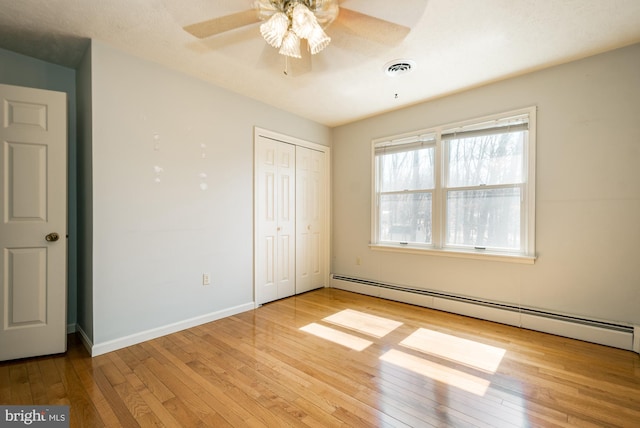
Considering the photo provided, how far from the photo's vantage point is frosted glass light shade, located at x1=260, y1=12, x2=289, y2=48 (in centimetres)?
189

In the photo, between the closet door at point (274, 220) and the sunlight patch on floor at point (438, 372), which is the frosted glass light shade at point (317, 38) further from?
the sunlight patch on floor at point (438, 372)

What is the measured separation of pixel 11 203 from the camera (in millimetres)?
2270

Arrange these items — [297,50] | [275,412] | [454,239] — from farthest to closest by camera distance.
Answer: [454,239] → [297,50] → [275,412]

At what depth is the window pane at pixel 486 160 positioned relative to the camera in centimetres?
308

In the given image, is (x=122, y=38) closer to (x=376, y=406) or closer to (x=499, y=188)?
(x=376, y=406)

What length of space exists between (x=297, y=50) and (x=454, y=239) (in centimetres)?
271

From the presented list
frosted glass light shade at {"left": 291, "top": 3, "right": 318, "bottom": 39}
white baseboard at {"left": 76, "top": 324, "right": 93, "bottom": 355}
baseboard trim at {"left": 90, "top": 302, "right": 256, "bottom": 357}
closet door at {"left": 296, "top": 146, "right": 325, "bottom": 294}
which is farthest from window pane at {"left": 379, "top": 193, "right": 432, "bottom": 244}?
white baseboard at {"left": 76, "top": 324, "right": 93, "bottom": 355}

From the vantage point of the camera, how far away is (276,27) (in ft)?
6.32

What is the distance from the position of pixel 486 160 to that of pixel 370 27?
6.57 ft

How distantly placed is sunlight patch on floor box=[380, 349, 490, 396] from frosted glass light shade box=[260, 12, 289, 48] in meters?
2.55

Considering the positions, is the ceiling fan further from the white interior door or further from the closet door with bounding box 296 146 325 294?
the closet door with bounding box 296 146 325 294

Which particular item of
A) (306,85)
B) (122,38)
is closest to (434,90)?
(306,85)

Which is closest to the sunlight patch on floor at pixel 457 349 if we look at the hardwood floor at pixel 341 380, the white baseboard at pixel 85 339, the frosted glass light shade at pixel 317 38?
the hardwood floor at pixel 341 380

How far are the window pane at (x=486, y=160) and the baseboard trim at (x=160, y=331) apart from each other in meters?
2.97
